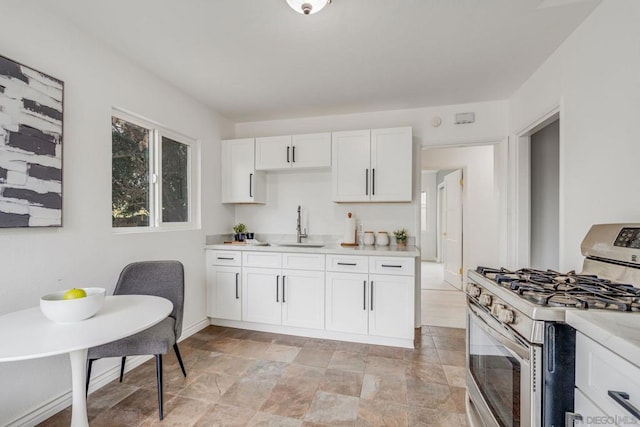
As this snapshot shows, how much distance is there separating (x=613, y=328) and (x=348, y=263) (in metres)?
2.15

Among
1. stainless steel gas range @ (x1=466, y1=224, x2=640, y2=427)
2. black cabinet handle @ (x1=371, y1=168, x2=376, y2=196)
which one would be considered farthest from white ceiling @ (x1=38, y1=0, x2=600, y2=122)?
stainless steel gas range @ (x1=466, y1=224, x2=640, y2=427)

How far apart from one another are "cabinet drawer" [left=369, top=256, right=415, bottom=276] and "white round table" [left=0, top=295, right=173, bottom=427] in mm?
1762

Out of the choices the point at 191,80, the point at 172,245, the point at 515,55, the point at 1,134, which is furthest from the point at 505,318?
the point at 191,80

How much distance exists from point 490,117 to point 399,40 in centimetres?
165

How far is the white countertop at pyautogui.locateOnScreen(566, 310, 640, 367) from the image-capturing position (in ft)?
2.26

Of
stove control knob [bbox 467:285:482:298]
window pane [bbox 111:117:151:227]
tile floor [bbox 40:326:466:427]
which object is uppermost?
window pane [bbox 111:117:151:227]

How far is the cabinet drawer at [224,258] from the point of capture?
10.4 feet

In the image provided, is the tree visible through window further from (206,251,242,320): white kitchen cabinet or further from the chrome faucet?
the chrome faucet

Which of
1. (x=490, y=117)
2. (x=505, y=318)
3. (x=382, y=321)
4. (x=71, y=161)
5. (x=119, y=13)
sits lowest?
(x=382, y=321)

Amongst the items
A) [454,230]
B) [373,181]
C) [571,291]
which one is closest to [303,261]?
[373,181]

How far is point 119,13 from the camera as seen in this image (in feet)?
5.88

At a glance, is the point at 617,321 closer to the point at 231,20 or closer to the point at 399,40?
the point at 399,40

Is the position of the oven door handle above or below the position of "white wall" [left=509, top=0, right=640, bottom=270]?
below

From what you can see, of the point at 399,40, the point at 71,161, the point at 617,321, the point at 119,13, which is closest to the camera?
the point at 617,321
